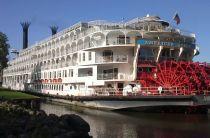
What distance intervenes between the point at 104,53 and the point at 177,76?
7.70 m

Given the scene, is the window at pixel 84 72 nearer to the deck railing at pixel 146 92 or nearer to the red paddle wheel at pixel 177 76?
the deck railing at pixel 146 92

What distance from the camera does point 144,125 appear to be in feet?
79.6

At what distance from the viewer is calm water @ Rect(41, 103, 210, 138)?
2100 centimetres

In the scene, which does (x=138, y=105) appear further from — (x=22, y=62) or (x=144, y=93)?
(x=22, y=62)

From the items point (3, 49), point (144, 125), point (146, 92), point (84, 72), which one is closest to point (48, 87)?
point (3, 49)

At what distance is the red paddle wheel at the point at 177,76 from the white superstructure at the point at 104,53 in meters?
1.34

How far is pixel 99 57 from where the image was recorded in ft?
118

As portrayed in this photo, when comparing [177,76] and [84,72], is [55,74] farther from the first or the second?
[177,76]

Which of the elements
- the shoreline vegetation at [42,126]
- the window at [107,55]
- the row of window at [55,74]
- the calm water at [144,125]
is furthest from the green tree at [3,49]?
the shoreline vegetation at [42,126]

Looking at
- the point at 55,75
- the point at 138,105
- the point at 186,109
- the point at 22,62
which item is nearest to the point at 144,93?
the point at 138,105

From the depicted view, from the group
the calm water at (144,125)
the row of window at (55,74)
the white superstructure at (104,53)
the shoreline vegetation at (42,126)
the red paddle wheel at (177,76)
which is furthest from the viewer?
the row of window at (55,74)

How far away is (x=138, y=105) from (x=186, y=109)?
4.47 m

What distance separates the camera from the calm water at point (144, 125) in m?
21.0

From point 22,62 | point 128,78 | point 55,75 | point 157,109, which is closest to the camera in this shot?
point 157,109
